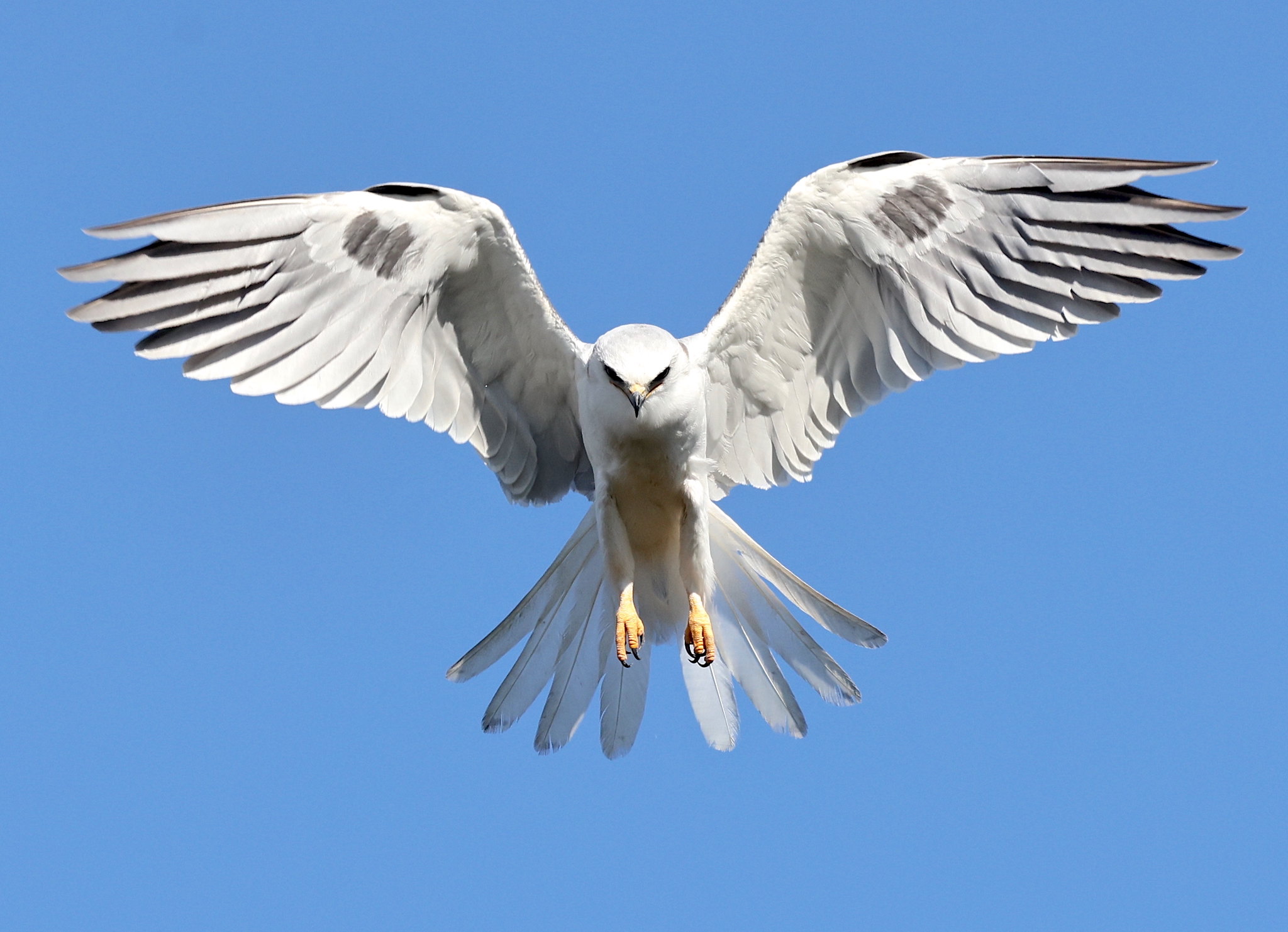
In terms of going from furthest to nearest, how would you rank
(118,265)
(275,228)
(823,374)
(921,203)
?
(823,374), (921,203), (275,228), (118,265)

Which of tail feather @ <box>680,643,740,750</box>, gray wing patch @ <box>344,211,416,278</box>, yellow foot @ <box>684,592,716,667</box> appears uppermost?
gray wing patch @ <box>344,211,416,278</box>

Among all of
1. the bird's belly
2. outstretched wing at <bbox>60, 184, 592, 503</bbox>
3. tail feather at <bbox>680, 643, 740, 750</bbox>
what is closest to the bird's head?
the bird's belly

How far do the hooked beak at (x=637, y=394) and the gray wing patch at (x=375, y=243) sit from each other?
1421mm

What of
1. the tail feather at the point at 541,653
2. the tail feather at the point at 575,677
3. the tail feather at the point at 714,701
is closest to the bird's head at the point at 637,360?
the tail feather at the point at 541,653

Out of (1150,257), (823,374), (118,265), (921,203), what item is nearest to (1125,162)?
(1150,257)

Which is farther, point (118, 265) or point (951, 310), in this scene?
point (951, 310)

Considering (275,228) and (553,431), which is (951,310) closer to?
(553,431)

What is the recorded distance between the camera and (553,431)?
8.23 metres

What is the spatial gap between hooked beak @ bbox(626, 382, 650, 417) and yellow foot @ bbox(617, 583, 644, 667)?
128cm

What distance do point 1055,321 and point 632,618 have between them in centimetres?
282

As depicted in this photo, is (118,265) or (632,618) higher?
(118,265)

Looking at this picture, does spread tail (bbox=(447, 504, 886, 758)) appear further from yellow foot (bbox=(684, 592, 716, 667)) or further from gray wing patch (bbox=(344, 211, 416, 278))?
gray wing patch (bbox=(344, 211, 416, 278))

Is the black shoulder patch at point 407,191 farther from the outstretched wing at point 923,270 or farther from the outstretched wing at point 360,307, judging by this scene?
the outstretched wing at point 923,270

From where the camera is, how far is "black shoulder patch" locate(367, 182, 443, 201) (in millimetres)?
6965
